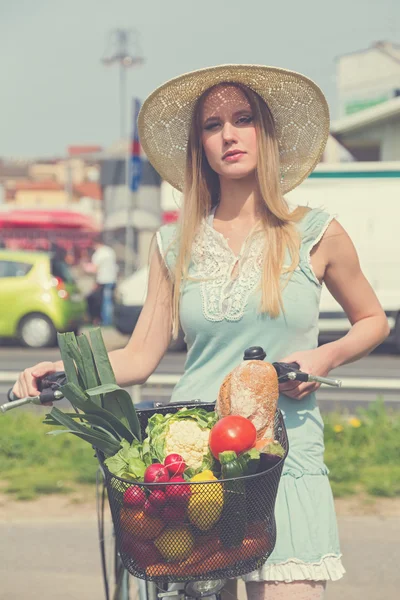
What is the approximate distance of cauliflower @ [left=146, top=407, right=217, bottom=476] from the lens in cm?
208

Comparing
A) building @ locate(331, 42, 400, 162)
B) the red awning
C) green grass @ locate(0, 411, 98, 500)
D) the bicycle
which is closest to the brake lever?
the bicycle

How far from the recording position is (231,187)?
2.91 metres

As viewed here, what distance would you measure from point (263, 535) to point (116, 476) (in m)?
0.35

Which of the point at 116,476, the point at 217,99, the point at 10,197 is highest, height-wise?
the point at 217,99

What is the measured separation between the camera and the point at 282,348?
267 cm

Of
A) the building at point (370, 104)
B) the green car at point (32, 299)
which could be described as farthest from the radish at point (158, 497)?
the building at point (370, 104)

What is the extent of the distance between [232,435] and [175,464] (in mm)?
133

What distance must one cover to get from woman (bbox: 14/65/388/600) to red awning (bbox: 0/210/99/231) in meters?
34.4

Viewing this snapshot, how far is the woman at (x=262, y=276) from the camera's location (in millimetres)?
2584

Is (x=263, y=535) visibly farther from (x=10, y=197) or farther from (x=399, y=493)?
(x=10, y=197)

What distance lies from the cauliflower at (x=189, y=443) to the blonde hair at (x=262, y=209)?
59 centimetres

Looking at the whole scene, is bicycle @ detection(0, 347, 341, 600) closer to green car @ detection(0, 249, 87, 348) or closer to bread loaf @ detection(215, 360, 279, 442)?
bread loaf @ detection(215, 360, 279, 442)

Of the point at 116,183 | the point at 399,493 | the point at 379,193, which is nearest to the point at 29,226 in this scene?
the point at 116,183

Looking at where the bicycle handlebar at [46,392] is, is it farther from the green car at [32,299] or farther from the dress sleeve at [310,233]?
the green car at [32,299]
